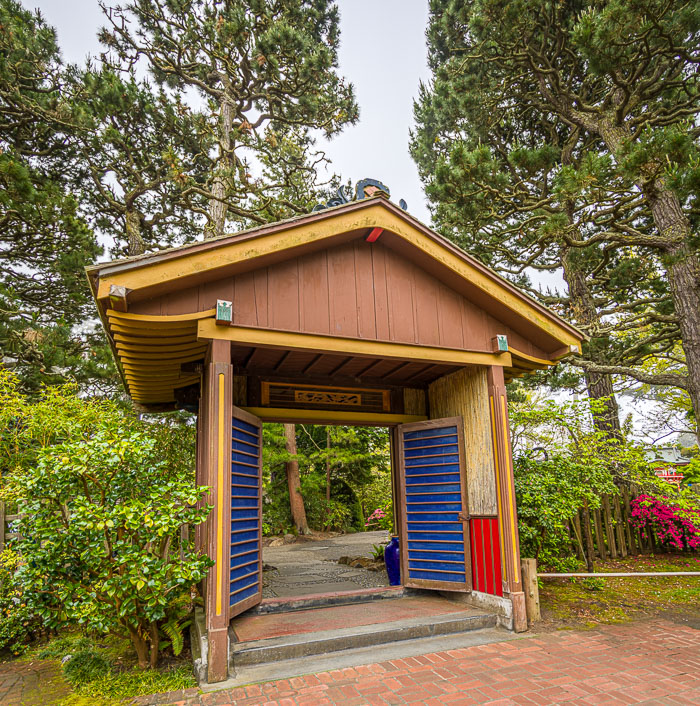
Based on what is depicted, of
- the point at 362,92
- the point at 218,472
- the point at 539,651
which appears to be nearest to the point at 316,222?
the point at 218,472

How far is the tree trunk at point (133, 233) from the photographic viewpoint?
10836mm

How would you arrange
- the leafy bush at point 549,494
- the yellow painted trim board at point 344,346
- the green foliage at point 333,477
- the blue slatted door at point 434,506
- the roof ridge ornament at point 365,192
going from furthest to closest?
1. the green foliage at point 333,477
2. the leafy bush at point 549,494
3. the blue slatted door at point 434,506
4. the roof ridge ornament at point 365,192
5. the yellow painted trim board at point 344,346

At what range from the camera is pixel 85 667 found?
159 inches

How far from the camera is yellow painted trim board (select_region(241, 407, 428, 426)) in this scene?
619 cm

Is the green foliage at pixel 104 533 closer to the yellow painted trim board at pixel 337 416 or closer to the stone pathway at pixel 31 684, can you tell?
the stone pathway at pixel 31 684

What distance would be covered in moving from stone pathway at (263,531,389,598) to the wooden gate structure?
1567 millimetres

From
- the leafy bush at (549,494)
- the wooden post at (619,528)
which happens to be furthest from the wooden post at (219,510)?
the wooden post at (619,528)

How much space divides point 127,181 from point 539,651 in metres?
11.7

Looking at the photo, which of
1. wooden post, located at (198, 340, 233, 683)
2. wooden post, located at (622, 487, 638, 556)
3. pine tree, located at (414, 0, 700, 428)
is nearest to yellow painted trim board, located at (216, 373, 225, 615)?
wooden post, located at (198, 340, 233, 683)

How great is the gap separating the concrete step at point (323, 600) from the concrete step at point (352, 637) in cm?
96

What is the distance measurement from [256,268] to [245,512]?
255 cm

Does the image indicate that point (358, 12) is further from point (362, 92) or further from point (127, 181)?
point (127, 181)

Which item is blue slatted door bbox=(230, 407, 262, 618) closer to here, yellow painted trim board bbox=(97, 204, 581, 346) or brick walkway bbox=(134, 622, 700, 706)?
brick walkway bbox=(134, 622, 700, 706)

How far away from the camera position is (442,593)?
20.0ft
